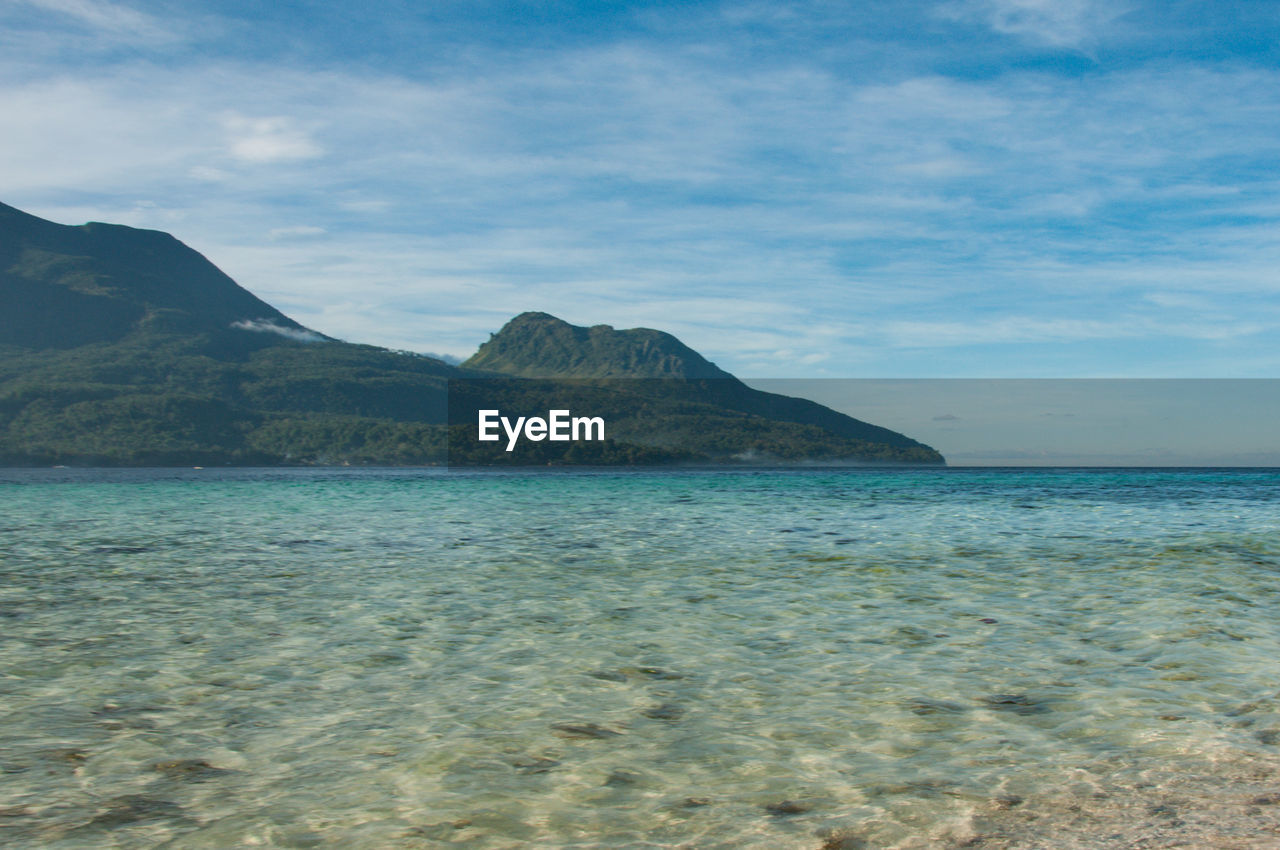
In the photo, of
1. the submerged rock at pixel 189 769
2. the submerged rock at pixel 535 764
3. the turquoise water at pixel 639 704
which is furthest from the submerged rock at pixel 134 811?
the submerged rock at pixel 535 764

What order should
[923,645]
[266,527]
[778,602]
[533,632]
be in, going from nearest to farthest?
[923,645] < [533,632] < [778,602] < [266,527]

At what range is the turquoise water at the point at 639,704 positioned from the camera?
5098mm

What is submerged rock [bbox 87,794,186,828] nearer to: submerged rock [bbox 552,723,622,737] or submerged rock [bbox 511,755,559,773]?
submerged rock [bbox 511,755,559,773]

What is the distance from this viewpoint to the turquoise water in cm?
510

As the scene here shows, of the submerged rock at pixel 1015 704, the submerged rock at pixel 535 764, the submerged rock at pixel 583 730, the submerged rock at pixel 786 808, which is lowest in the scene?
the submerged rock at pixel 583 730

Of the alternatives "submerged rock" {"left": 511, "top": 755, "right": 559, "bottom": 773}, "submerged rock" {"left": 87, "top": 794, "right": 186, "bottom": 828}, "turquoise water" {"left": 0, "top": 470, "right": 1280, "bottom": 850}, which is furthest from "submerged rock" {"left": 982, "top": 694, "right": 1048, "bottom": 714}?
"submerged rock" {"left": 87, "top": 794, "right": 186, "bottom": 828}

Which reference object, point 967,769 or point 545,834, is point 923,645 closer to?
point 967,769

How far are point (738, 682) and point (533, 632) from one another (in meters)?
3.39

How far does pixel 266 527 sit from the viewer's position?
92.2 ft

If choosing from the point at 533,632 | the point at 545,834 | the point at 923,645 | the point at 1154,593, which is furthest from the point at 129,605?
the point at 1154,593

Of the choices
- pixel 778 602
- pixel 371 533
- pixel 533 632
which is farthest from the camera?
pixel 371 533

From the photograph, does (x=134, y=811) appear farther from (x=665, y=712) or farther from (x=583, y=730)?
(x=665, y=712)

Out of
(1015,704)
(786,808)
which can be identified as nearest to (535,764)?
(786,808)

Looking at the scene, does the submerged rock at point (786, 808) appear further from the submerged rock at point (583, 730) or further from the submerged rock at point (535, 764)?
the submerged rock at point (583, 730)
